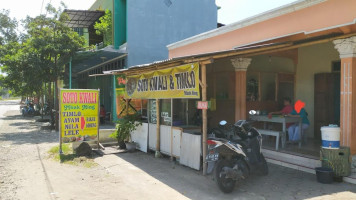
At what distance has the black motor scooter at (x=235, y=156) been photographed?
17.1 ft

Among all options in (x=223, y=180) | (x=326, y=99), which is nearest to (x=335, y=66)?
(x=326, y=99)

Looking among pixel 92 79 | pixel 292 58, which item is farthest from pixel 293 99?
pixel 92 79

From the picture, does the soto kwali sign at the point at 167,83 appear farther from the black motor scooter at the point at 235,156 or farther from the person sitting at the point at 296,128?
the person sitting at the point at 296,128

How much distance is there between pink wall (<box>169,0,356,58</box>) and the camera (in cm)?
627

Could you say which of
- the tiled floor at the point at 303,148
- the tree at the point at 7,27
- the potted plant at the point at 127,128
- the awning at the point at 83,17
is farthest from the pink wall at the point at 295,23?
the tree at the point at 7,27

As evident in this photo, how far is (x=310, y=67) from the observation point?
9836 millimetres

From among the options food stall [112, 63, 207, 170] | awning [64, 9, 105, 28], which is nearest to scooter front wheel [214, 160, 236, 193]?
food stall [112, 63, 207, 170]

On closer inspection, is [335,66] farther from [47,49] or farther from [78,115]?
[47,49]

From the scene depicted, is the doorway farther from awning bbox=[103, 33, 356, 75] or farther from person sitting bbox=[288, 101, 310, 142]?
awning bbox=[103, 33, 356, 75]

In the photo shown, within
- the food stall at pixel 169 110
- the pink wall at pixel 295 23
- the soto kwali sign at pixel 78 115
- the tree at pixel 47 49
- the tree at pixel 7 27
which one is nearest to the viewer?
the pink wall at pixel 295 23

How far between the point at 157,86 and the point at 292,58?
5678 mm

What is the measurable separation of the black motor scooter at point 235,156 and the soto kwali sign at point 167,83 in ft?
4.02

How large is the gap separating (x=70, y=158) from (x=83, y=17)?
1423 cm

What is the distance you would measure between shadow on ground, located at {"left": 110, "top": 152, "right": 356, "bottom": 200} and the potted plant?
229 centimetres
